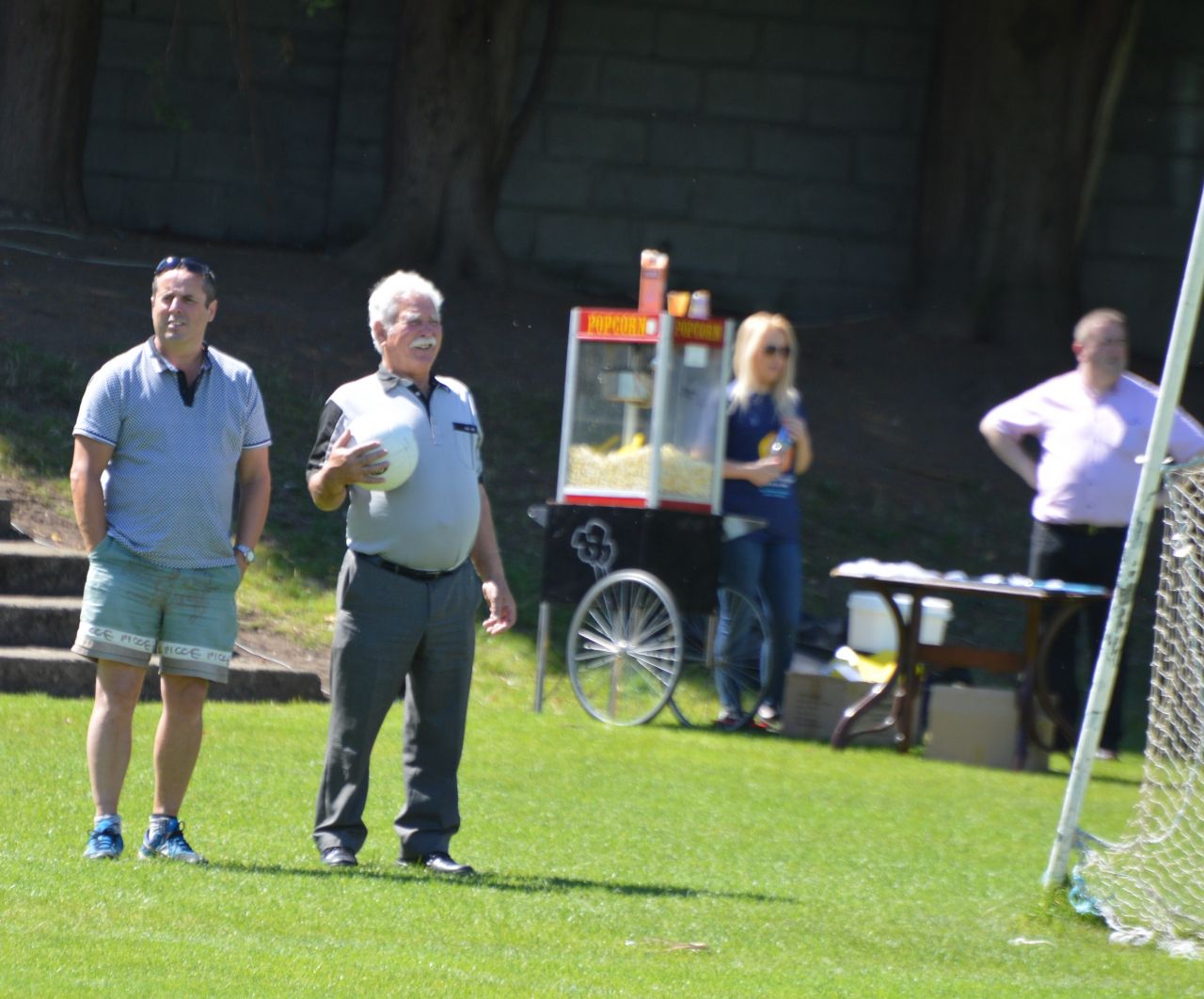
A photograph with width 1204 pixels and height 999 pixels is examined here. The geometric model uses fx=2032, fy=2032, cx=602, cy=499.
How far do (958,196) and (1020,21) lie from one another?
1.57m

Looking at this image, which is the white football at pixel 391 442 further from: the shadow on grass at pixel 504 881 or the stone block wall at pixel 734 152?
the stone block wall at pixel 734 152

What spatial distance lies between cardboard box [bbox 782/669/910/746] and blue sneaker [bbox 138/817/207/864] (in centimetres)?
468

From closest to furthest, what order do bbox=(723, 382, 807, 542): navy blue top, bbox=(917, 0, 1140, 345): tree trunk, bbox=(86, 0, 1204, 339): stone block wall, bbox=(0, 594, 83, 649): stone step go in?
bbox=(0, 594, 83, 649): stone step, bbox=(723, 382, 807, 542): navy blue top, bbox=(917, 0, 1140, 345): tree trunk, bbox=(86, 0, 1204, 339): stone block wall

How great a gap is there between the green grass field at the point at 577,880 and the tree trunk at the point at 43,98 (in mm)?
8135

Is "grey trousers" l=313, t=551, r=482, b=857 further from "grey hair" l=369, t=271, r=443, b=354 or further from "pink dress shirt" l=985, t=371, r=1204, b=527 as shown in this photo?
"pink dress shirt" l=985, t=371, r=1204, b=527

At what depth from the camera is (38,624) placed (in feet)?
32.9

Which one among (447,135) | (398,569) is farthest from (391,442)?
(447,135)

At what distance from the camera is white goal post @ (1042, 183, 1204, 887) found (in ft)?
21.2

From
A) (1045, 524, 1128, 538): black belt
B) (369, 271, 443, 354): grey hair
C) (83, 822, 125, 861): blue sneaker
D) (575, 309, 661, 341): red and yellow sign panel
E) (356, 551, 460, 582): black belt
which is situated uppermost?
(575, 309, 661, 341): red and yellow sign panel

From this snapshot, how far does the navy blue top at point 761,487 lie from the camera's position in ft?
35.0

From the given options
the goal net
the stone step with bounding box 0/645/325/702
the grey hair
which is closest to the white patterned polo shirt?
the grey hair

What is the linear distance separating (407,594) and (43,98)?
444 inches

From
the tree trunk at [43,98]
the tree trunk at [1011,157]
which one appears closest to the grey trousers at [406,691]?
the tree trunk at [43,98]

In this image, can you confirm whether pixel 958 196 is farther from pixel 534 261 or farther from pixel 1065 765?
pixel 1065 765
